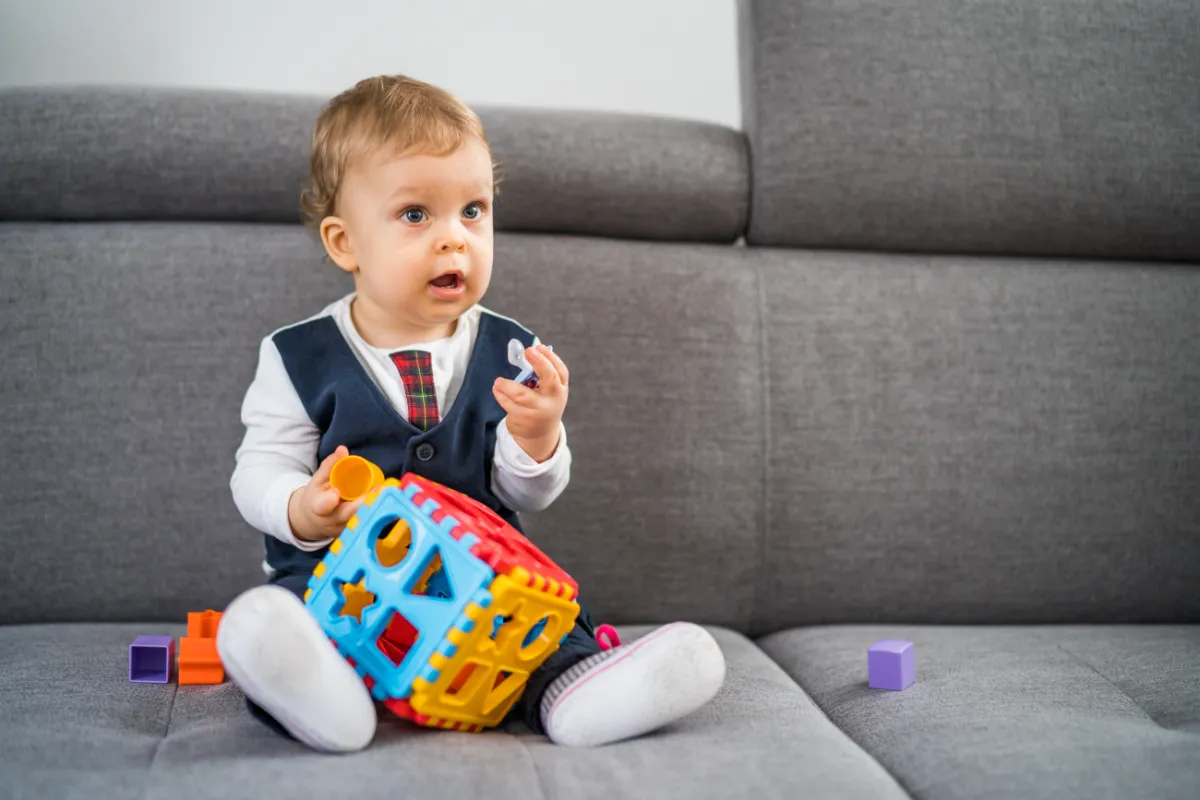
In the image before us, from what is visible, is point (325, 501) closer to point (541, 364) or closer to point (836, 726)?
point (541, 364)

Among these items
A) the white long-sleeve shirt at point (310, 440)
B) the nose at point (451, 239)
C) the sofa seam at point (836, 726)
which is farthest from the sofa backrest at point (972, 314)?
the nose at point (451, 239)

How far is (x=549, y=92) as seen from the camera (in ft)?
6.59

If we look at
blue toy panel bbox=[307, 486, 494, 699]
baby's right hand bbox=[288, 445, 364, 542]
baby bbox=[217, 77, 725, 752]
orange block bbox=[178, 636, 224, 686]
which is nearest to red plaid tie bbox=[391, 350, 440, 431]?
baby bbox=[217, 77, 725, 752]

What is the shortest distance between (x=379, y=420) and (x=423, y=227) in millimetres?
214

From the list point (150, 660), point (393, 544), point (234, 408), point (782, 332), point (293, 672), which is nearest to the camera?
point (293, 672)

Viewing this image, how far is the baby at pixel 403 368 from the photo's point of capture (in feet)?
3.89

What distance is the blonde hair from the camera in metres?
1.22

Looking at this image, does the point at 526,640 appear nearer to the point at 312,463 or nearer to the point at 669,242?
the point at 312,463

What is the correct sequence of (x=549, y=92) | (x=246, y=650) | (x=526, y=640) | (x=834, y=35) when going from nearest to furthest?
(x=246, y=650)
(x=526, y=640)
(x=834, y=35)
(x=549, y=92)

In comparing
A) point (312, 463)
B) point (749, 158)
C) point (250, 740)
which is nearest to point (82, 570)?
point (312, 463)

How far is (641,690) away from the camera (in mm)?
1025

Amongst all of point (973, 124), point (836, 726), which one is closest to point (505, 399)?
point (836, 726)

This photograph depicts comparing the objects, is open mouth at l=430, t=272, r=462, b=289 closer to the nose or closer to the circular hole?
the nose

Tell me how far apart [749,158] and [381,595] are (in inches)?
35.2
